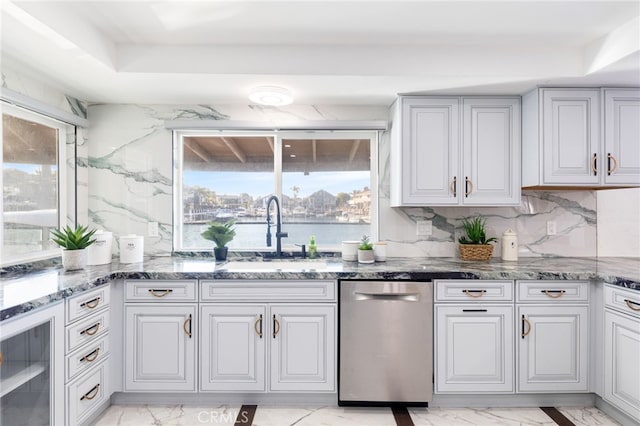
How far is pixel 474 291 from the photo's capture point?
215cm

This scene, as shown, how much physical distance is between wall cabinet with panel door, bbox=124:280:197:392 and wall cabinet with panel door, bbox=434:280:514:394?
1553 mm

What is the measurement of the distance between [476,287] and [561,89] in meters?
1.48

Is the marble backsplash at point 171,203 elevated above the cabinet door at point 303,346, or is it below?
above

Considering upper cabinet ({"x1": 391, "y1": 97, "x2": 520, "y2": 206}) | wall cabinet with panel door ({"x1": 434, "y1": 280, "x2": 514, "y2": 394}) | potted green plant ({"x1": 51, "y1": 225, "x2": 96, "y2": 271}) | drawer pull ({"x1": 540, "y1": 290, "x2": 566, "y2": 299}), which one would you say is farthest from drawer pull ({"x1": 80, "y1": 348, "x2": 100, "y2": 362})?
drawer pull ({"x1": 540, "y1": 290, "x2": 566, "y2": 299})

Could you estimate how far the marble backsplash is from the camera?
2.77 meters

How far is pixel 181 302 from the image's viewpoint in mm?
2145

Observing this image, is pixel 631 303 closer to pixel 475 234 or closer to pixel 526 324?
pixel 526 324

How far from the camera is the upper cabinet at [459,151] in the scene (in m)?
2.49

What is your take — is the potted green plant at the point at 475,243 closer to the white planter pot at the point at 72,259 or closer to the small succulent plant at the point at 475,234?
the small succulent plant at the point at 475,234

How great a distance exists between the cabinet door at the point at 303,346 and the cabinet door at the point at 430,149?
1.04 m

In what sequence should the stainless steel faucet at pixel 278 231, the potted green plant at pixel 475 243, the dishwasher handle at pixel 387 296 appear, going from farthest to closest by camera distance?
the stainless steel faucet at pixel 278 231 → the potted green plant at pixel 475 243 → the dishwasher handle at pixel 387 296

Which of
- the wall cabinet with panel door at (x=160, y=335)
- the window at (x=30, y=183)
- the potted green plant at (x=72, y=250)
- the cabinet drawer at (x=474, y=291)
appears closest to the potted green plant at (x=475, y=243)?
the cabinet drawer at (x=474, y=291)

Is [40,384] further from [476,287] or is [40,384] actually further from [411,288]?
[476,287]

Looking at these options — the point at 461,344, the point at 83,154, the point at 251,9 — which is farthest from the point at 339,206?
the point at 83,154
